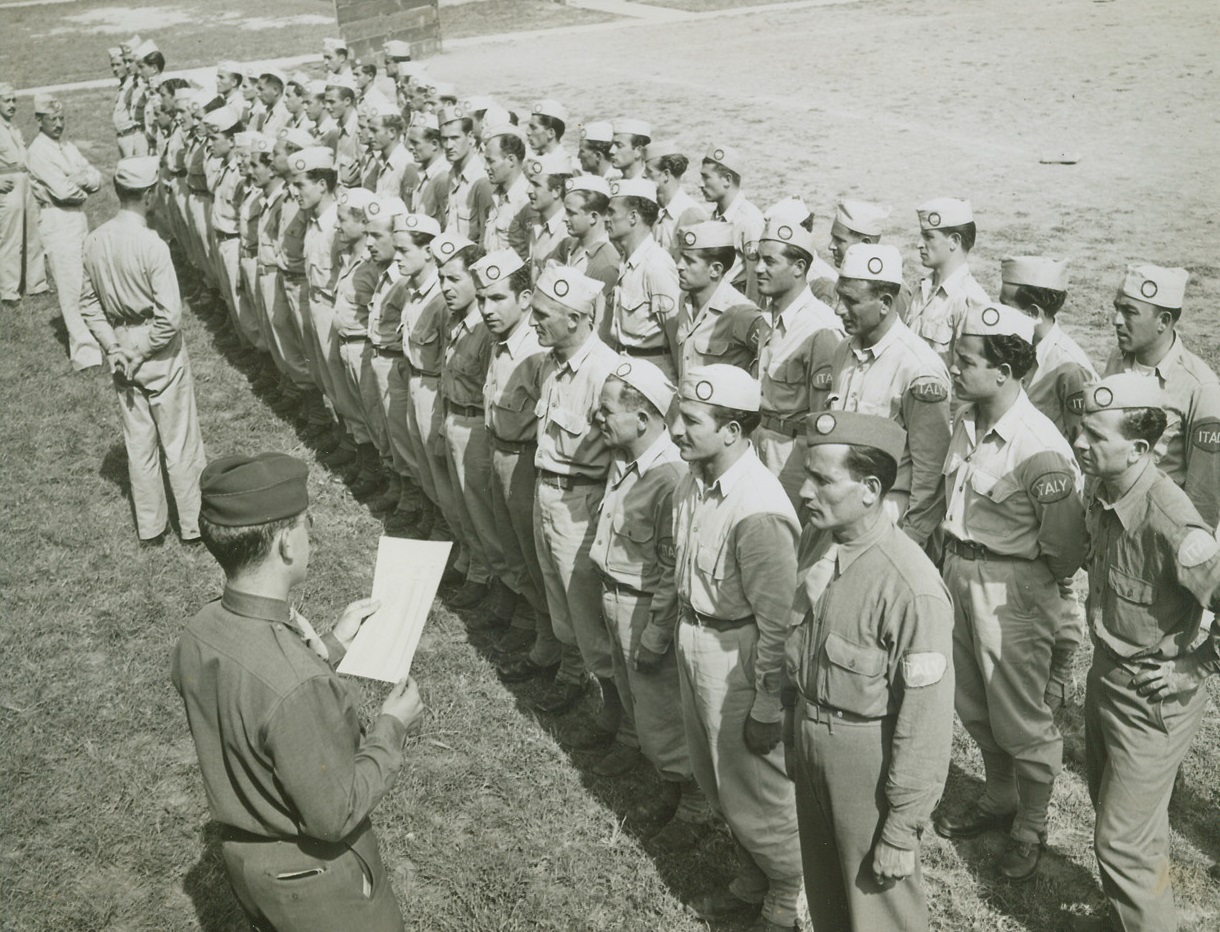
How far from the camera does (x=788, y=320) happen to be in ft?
20.6

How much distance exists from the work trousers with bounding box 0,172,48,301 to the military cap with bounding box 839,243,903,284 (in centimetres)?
1284

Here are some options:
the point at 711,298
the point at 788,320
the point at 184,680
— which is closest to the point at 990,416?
the point at 788,320

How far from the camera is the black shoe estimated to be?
5.15 metres

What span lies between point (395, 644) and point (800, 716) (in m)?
1.46

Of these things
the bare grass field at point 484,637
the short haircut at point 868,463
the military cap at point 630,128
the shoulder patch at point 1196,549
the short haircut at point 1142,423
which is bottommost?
the bare grass field at point 484,637

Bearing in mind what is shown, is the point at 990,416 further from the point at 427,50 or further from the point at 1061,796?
the point at 427,50

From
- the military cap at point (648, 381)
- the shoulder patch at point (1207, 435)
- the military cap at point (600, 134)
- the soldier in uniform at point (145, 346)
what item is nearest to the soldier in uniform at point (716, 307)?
the military cap at point (648, 381)

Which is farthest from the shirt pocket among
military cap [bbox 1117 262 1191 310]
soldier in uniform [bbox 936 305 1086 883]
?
military cap [bbox 1117 262 1191 310]

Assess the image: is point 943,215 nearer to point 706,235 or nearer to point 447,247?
point 706,235

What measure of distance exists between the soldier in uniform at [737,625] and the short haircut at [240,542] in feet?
6.03

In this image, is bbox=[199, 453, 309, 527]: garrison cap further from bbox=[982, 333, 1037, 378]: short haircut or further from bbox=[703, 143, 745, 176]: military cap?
bbox=[703, 143, 745, 176]: military cap

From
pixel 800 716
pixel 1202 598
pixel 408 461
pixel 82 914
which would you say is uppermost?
pixel 1202 598

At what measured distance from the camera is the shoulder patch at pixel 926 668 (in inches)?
137

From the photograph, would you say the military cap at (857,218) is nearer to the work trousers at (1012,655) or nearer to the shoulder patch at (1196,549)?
the work trousers at (1012,655)
